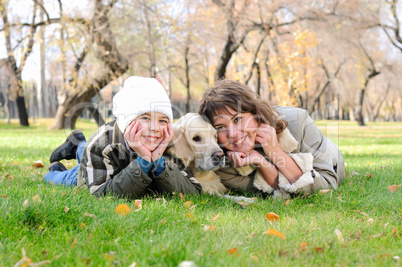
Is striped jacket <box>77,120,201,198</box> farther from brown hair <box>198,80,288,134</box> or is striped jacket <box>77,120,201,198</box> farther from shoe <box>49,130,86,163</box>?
shoe <box>49,130,86,163</box>

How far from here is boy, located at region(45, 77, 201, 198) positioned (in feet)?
9.93

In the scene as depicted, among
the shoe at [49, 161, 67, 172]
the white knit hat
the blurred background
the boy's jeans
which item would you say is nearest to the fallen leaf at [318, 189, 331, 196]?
the white knit hat

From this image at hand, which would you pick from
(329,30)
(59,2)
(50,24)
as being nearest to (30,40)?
(50,24)

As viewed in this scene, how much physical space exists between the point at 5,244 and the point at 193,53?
73.2 ft

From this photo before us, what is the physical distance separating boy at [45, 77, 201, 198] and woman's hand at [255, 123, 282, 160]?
730mm

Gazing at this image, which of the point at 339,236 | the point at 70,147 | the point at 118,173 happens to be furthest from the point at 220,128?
the point at 70,147

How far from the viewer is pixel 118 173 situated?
3270 mm

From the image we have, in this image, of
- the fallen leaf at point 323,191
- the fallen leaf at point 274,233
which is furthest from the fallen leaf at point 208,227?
the fallen leaf at point 323,191

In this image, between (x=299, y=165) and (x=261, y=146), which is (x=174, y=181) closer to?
(x=261, y=146)

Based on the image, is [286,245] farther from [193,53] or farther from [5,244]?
[193,53]

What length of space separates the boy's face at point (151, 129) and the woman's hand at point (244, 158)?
667 mm

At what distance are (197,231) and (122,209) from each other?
2.16 feet

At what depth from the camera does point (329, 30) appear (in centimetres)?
1695

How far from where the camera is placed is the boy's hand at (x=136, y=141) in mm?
2963
